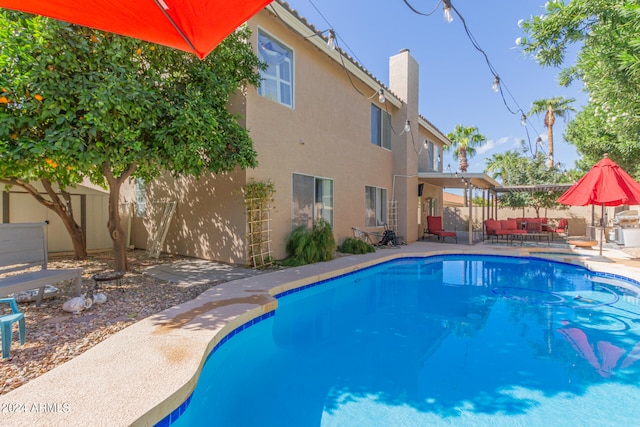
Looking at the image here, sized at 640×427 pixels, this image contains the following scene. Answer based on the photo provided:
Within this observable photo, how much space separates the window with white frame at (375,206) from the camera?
12.6 m

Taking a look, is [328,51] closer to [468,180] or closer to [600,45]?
[600,45]

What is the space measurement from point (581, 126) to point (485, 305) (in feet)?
34.7

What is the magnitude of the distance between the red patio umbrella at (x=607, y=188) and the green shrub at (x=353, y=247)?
632cm

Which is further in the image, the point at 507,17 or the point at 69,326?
the point at 507,17

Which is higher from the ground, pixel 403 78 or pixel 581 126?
pixel 403 78

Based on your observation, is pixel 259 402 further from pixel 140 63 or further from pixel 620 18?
pixel 620 18

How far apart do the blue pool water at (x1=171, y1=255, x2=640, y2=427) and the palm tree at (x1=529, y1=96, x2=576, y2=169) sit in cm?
2271

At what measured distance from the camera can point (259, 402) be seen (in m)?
3.24

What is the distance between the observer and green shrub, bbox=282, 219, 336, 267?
8.48 meters

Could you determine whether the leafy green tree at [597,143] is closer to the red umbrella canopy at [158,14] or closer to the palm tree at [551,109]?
the red umbrella canopy at [158,14]

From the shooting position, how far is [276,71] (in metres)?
8.55

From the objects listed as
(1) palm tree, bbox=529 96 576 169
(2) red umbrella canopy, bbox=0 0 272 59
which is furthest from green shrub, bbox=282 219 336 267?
(1) palm tree, bbox=529 96 576 169

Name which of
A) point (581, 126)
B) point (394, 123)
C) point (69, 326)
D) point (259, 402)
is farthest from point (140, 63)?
point (581, 126)

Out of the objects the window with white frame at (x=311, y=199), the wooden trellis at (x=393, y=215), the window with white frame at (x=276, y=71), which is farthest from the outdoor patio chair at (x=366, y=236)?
the window with white frame at (x=276, y=71)
